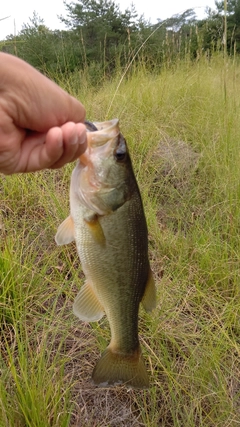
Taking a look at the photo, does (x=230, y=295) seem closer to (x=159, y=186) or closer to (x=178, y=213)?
(x=178, y=213)

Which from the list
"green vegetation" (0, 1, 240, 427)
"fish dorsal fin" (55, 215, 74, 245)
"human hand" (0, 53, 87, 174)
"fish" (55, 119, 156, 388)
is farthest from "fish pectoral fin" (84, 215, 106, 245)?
"green vegetation" (0, 1, 240, 427)

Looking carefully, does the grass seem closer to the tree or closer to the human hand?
the human hand

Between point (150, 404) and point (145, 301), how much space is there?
26.2 inches

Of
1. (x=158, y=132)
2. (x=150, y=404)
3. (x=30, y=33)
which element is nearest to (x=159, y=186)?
(x=158, y=132)

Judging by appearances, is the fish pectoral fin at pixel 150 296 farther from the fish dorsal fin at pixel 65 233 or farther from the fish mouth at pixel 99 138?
the fish mouth at pixel 99 138

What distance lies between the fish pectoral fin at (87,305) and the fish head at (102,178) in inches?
13.5

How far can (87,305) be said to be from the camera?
1541 millimetres

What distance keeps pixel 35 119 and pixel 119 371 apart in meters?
1.04

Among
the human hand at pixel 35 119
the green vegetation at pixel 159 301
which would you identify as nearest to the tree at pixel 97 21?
the green vegetation at pixel 159 301

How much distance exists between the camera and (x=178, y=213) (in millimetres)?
3115

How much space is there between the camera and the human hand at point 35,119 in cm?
113

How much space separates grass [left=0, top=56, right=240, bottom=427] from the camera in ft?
5.95

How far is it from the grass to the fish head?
30.9 inches

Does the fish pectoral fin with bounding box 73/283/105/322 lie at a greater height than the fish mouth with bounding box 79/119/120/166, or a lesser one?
lesser
